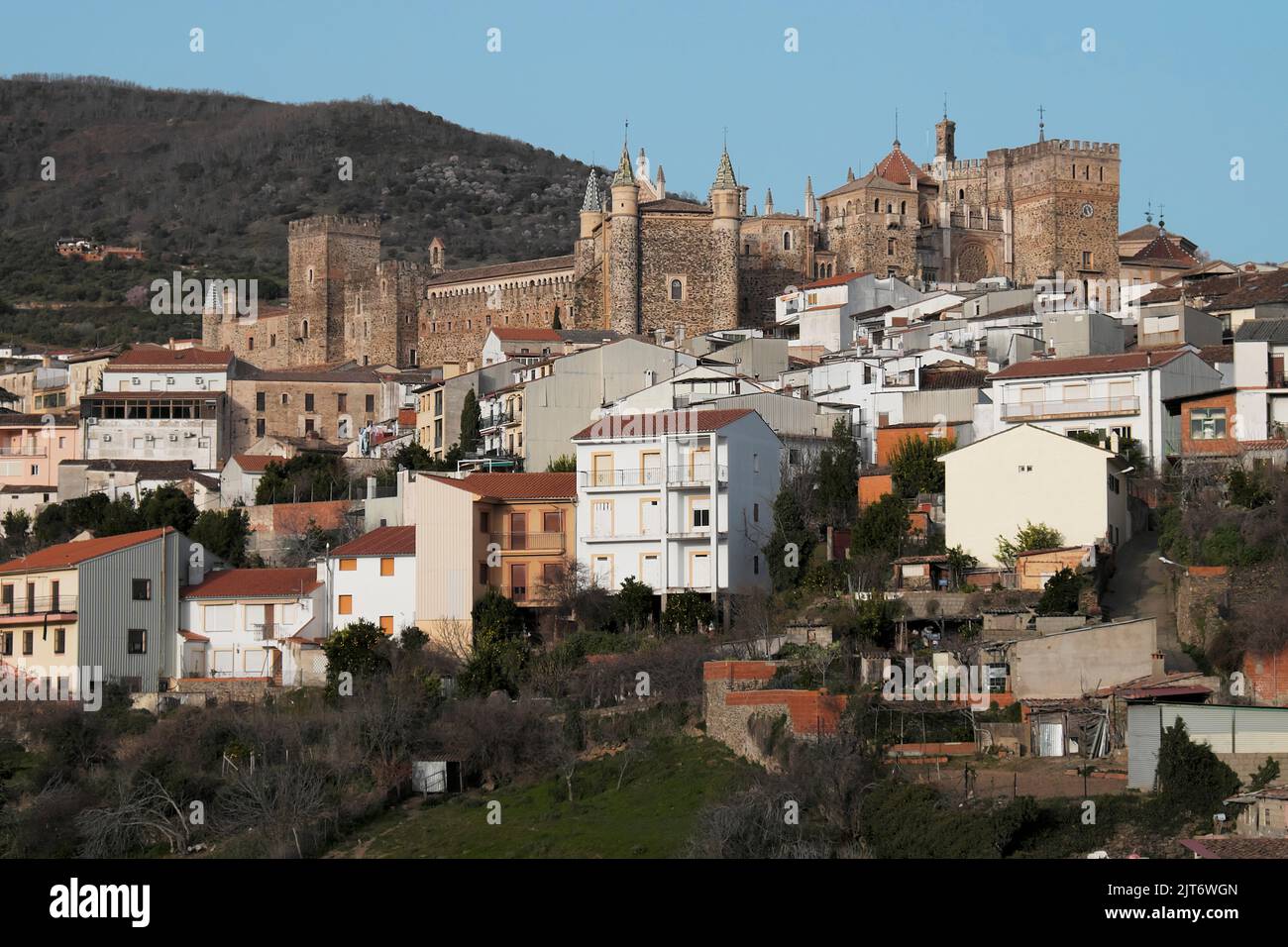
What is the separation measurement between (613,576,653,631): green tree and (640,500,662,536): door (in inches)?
67.6

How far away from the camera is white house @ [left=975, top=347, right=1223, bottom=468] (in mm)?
49188

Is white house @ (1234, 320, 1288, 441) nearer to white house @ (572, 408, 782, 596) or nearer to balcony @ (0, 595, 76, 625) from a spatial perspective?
white house @ (572, 408, 782, 596)

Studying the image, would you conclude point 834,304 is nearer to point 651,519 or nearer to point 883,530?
point 651,519

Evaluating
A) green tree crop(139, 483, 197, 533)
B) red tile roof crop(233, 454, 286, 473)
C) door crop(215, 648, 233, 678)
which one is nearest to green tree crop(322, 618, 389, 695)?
door crop(215, 648, 233, 678)

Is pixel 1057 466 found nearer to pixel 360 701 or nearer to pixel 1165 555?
pixel 1165 555

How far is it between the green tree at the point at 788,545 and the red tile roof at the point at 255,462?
21.2 meters

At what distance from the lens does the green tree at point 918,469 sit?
4734 centimetres

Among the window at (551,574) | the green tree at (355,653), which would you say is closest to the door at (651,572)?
the window at (551,574)

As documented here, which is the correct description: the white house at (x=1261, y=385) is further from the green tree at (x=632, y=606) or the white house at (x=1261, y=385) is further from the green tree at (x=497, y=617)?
the green tree at (x=497, y=617)

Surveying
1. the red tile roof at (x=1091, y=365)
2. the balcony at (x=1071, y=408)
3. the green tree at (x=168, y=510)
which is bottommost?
the green tree at (x=168, y=510)

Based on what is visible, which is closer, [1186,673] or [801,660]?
[1186,673]

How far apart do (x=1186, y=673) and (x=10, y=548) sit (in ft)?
114

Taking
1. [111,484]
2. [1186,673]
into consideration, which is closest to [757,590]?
[1186,673]
